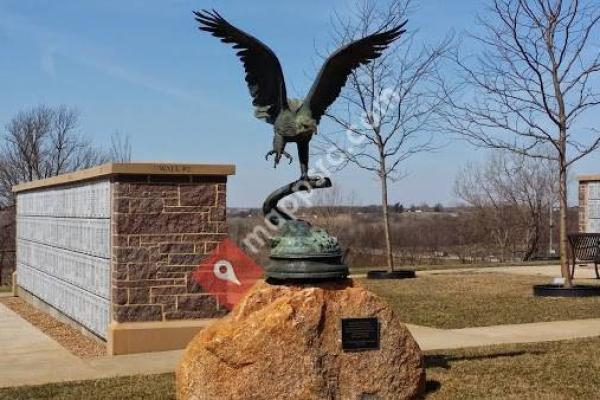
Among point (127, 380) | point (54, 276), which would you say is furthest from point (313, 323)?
point (54, 276)

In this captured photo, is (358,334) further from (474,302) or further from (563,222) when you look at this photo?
(563,222)

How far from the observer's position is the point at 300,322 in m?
5.90

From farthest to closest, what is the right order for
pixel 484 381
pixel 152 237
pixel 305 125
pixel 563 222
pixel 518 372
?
pixel 563 222 < pixel 152 237 < pixel 518 372 < pixel 484 381 < pixel 305 125

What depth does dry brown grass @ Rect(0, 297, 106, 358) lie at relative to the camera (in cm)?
918

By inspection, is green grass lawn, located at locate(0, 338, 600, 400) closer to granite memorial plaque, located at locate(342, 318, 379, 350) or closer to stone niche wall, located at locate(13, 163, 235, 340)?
granite memorial plaque, located at locate(342, 318, 379, 350)

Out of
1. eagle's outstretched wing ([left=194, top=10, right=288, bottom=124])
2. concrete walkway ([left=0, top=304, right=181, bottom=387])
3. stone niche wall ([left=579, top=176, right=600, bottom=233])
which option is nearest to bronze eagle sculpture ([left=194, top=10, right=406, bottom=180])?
eagle's outstretched wing ([left=194, top=10, right=288, bottom=124])

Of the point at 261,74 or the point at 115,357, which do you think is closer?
the point at 261,74

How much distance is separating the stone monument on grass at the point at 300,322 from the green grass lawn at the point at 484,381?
63 centimetres

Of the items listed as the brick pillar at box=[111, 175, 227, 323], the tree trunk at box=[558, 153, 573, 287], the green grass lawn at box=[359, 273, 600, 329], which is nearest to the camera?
the brick pillar at box=[111, 175, 227, 323]

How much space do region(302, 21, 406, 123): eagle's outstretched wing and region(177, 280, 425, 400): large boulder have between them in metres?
1.50

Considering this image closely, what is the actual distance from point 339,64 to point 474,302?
736 centimetres

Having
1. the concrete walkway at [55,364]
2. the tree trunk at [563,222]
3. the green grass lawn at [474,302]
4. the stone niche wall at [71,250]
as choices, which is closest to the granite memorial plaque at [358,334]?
the concrete walkway at [55,364]

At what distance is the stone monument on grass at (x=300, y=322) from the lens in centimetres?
584

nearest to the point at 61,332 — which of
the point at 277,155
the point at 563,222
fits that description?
the point at 277,155
